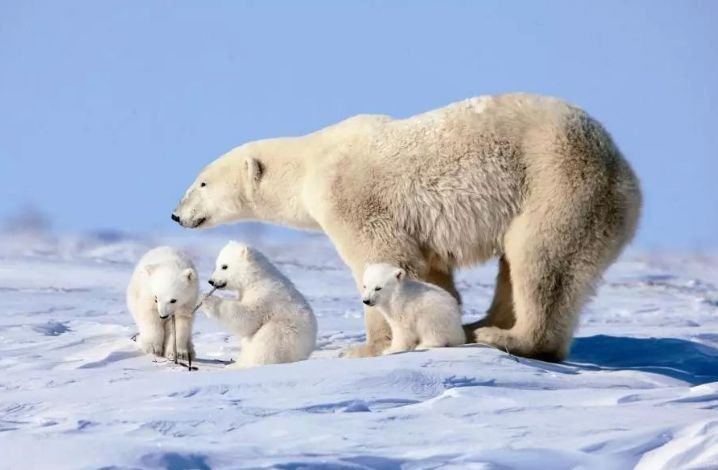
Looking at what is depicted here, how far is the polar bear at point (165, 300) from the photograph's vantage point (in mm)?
7117

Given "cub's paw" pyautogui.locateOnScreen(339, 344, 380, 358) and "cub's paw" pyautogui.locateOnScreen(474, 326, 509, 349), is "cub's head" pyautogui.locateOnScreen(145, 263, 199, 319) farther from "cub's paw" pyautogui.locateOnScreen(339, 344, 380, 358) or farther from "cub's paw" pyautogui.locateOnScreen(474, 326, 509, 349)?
"cub's paw" pyautogui.locateOnScreen(474, 326, 509, 349)

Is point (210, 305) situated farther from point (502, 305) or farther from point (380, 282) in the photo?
point (502, 305)

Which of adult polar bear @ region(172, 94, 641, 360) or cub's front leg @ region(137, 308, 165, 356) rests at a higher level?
adult polar bear @ region(172, 94, 641, 360)

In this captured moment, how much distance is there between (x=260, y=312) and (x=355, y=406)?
4.76 feet

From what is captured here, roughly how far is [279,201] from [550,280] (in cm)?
207

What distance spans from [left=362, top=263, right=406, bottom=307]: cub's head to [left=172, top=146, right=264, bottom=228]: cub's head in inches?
68.7

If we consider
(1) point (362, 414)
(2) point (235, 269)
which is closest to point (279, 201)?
(2) point (235, 269)

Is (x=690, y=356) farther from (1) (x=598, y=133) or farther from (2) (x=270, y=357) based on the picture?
(2) (x=270, y=357)

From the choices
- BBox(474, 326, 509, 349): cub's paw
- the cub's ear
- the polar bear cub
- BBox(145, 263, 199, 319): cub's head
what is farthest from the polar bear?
BBox(474, 326, 509, 349): cub's paw

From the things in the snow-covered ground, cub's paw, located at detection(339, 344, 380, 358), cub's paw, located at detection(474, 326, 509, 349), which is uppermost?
cub's paw, located at detection(474, 326, 509, 349)

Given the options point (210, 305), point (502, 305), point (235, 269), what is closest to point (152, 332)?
point (235, 269)

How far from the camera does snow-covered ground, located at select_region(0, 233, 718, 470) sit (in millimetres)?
4730

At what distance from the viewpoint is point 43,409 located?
571cm

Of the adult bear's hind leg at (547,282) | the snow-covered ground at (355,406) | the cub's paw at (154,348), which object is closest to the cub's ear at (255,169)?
the snow-covered ground at (355,406)
